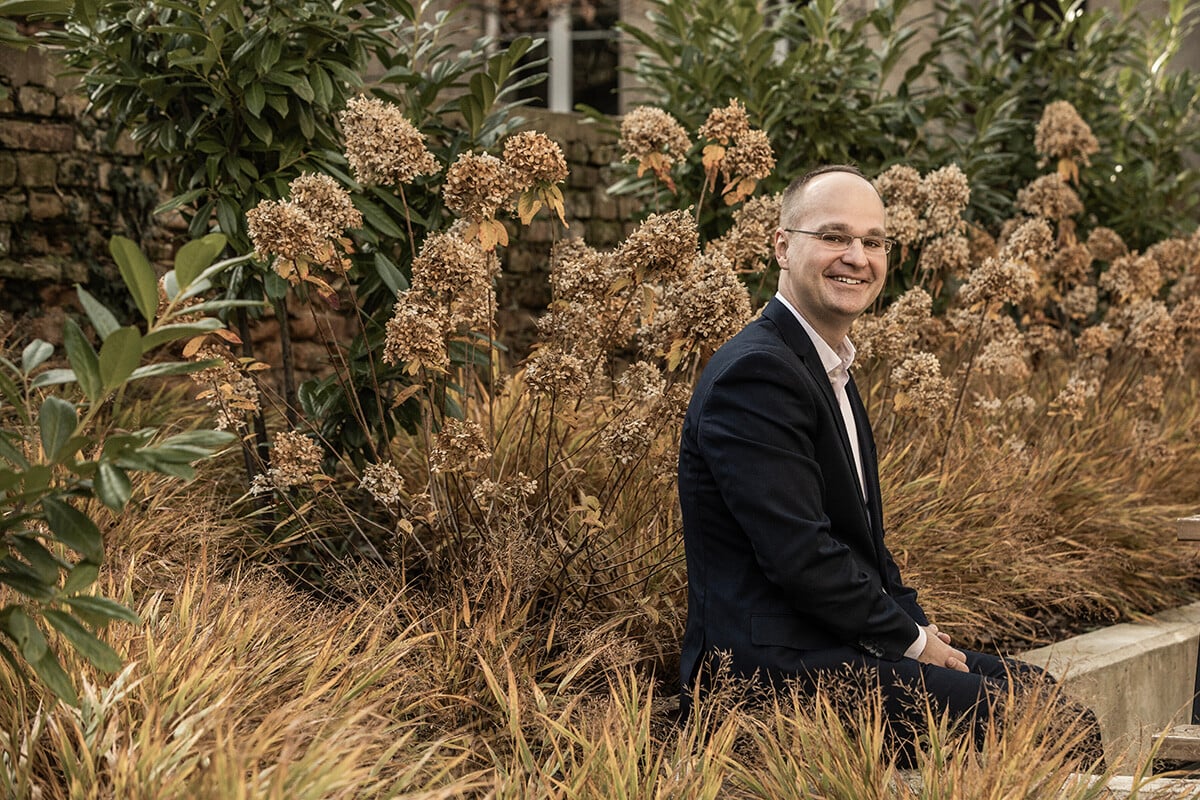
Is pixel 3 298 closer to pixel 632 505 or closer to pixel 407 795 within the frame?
pixel 632 505

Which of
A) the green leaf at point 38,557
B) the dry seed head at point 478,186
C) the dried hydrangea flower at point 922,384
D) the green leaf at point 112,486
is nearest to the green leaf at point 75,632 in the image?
the green leaf at point 38,557

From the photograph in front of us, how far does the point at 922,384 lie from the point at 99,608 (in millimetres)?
3337

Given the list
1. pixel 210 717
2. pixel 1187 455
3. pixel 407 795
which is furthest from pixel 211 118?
pixel 1187 455

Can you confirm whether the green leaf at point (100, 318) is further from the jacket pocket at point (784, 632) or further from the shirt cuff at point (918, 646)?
the shirt cuff at point (918, 646)

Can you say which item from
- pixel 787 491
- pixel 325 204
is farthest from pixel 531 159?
pixel 787 491

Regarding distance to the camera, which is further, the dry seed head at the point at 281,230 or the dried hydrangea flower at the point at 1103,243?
the dried hydrangea flower at the point at 1103,243

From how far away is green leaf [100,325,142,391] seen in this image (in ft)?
7.29

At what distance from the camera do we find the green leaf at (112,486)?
2.18 meters

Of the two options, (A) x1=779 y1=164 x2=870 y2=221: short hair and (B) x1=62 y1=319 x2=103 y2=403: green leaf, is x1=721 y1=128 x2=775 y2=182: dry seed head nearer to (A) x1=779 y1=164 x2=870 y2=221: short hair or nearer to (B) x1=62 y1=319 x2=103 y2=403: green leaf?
(A) x1=779 y1=164 x2=870 y2=221: short hair

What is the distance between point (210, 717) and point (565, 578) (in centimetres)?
146

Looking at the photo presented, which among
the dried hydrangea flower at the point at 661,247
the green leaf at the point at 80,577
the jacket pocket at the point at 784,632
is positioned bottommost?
the jacket pocket at the point at 784,632

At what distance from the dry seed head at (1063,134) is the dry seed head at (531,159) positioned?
169 inches

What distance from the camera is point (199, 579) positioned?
12.4 ft

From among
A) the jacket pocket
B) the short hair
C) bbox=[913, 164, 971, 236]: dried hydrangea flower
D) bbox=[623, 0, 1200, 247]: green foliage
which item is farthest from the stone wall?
the jacket pocket
